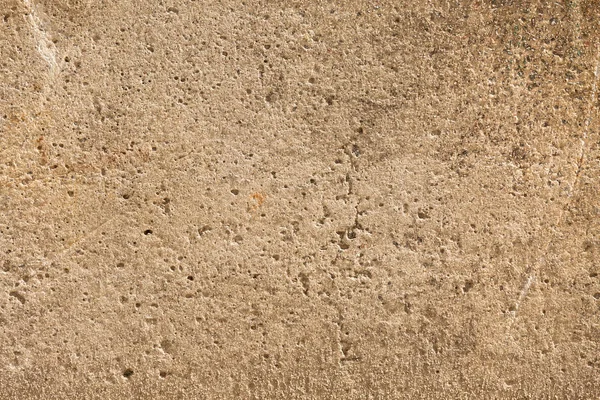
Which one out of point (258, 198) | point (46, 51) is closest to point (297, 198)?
point (258, 198)

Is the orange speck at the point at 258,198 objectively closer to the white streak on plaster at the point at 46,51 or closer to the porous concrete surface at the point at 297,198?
the porous concrete surface at the point at 297,198

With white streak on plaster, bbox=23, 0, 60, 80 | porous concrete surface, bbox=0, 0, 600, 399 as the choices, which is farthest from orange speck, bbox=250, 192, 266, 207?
white streak on plaster, bbox=23, 0, 60, 80

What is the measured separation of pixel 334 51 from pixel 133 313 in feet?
4.24

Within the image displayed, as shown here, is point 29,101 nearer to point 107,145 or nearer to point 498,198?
point 107,145

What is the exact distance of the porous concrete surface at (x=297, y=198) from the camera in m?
2.04

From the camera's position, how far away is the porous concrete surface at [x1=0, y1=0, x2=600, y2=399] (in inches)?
80.1

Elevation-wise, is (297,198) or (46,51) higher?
(46,51)

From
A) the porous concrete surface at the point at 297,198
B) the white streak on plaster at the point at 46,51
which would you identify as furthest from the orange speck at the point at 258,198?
the white streak on plaster at the point at 46,51

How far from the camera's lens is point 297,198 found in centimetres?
205

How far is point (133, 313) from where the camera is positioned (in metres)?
2.04

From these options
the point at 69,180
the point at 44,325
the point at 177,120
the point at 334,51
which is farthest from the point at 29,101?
the point at 334,51

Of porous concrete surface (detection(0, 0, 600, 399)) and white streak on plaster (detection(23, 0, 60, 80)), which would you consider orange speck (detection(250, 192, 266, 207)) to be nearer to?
porous concrete surface (detection(0, 0, 600, 399))

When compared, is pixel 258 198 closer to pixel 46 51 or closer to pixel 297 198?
pixel 297 198

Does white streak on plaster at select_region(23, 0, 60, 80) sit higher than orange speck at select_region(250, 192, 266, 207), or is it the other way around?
white streak on plaster at select_region(23, 0, 60, 80)
